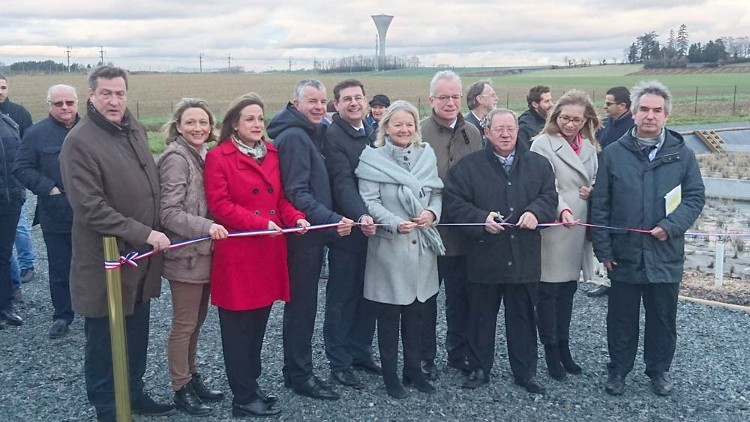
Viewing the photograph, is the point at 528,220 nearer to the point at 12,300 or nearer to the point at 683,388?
the point at 683,388

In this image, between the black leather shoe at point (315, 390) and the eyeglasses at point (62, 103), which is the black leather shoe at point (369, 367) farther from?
the eyeglasses at point (62, 103)

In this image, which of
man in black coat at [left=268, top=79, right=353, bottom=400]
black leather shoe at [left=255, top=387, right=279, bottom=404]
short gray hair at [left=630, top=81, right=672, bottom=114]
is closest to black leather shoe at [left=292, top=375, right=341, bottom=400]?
man in black coat at [left=268, top=79, right=353, bottom=400]

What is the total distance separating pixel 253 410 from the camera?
4723 millimetres

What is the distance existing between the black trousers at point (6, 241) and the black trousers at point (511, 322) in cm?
450

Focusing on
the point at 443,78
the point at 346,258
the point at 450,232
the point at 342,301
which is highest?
the point at 443,78

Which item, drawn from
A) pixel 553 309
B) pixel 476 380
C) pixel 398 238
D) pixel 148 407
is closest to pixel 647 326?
pixel 553 309

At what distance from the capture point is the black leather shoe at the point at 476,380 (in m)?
→ 5.28

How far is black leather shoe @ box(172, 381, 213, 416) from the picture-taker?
15.6ft

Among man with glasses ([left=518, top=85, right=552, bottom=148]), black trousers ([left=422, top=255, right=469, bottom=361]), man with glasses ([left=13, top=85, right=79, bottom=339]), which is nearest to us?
black trousers ([left=422, top=255, right=469, bottom=361])

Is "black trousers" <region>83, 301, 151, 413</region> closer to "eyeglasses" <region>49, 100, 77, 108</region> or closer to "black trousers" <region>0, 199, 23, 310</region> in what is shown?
"eyeglasses" <region>49, 100, 77, 108</region>

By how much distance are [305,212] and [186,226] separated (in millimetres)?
826

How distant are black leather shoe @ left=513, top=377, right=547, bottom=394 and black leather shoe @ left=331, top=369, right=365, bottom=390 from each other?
121cm

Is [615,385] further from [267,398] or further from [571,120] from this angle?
[267,398]

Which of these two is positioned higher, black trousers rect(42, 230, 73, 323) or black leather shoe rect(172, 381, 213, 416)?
black trousers rect(42, 230, 73, 323)
